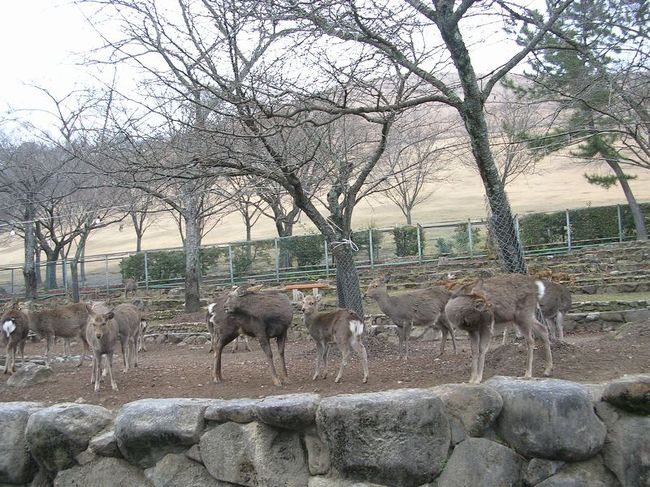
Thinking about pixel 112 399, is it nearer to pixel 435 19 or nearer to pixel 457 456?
pixel 457 456

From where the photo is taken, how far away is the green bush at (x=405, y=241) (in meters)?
29.0

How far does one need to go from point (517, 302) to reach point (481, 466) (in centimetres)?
245

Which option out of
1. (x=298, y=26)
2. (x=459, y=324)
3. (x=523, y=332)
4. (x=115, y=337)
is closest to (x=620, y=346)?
(x=523, y=332)

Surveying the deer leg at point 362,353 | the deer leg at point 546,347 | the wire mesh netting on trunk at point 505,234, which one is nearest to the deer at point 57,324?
the deer leg at point 362,353

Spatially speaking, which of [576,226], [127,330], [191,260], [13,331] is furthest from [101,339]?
[576,226]

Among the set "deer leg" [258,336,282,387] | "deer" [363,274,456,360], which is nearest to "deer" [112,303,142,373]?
"deer leg" [258,336,282,387]

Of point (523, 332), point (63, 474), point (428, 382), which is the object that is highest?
point (523, 332)

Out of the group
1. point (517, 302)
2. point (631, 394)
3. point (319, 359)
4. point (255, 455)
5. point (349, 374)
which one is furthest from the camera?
point (319, 359)

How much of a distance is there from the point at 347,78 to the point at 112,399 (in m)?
5.22

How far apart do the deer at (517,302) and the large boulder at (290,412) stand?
2.53m

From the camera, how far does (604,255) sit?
974 inches

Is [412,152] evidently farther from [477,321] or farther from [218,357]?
[477,321]

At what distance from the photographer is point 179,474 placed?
666 centimetres

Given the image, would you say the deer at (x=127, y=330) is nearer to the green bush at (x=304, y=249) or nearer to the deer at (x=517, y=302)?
the deer at (x=517, y=302)
